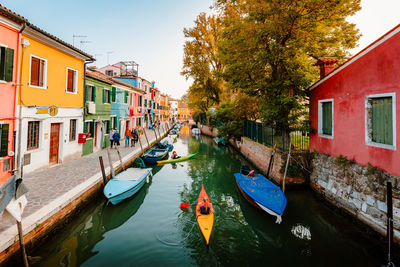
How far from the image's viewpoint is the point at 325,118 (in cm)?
955

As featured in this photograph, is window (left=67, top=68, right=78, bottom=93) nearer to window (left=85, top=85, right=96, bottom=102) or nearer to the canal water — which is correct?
window (left=85, top=85, right=96, bottom=102)

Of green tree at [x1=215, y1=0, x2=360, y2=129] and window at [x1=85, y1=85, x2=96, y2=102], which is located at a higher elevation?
green tree at [x1=215, y1=0, x2=360, y2=129]

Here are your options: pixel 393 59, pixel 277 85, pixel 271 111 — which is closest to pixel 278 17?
pixel 277 85

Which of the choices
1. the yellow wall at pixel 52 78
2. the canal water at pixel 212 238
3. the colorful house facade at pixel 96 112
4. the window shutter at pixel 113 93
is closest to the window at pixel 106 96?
the colorful house facade at pixel 96 112

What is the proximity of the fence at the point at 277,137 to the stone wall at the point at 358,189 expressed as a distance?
6.84ft

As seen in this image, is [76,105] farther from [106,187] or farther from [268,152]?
[268,152]

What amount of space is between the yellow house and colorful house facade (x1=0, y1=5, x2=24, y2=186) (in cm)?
28

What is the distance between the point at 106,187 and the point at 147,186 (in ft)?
10.6

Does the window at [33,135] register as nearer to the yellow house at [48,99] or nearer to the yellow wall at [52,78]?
the yellow house at [48,99]

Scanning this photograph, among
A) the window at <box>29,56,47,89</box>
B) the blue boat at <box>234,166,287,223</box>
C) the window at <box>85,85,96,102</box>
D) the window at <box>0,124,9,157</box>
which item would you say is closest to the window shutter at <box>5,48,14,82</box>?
the window at <box>29,56,47,89</box>

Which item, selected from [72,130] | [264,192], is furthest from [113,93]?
[264,192]

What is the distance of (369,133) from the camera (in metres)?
6.95

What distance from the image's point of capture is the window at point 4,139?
7895mm

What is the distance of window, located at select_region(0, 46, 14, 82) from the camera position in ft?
25.8
